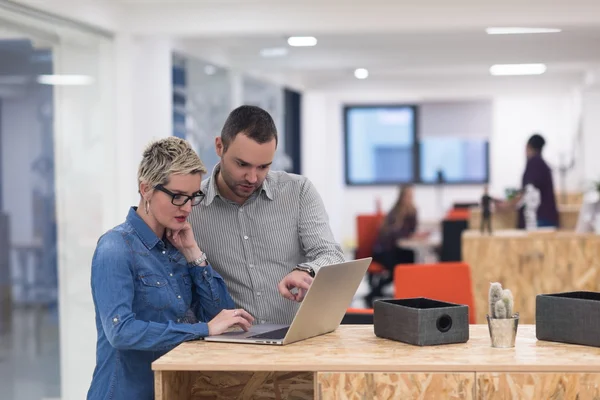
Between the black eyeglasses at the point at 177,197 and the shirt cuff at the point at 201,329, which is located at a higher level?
the black eyeglasses at the point at 177,197

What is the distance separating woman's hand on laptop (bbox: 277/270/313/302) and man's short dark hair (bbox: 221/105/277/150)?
0.48 metres

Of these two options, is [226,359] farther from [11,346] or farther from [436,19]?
[436,19]

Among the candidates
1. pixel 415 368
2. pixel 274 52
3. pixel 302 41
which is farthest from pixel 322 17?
pixel 415 368

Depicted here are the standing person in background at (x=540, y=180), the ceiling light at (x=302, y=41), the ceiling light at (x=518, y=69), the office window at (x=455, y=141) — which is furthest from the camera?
the office window at (x=455, y=141)

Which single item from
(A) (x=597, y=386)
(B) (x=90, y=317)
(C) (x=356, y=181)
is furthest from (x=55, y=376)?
(C) (x=356, y=181)

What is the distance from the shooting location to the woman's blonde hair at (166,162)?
116 inches

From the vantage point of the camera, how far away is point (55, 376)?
19.7ft

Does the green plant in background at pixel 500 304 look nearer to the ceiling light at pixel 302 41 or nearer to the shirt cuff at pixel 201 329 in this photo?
the shirt cuff at pixel 201 329

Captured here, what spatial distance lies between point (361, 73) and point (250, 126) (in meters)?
8.73

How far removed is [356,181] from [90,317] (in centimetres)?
1099

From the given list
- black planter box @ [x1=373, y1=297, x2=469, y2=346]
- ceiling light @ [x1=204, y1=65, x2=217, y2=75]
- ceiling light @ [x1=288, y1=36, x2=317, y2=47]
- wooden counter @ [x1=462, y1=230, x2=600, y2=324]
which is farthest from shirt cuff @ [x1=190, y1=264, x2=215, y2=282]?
ceiling light @ [x1=204, y1=65, x2=217, y2=75]

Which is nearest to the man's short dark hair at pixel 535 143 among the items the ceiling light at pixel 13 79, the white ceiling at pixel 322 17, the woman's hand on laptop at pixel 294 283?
the white ceiling at pixel 322 17

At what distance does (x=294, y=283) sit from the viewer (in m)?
3.19

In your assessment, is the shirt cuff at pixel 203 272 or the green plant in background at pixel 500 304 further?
the shirt cuff at pixel 203 272
